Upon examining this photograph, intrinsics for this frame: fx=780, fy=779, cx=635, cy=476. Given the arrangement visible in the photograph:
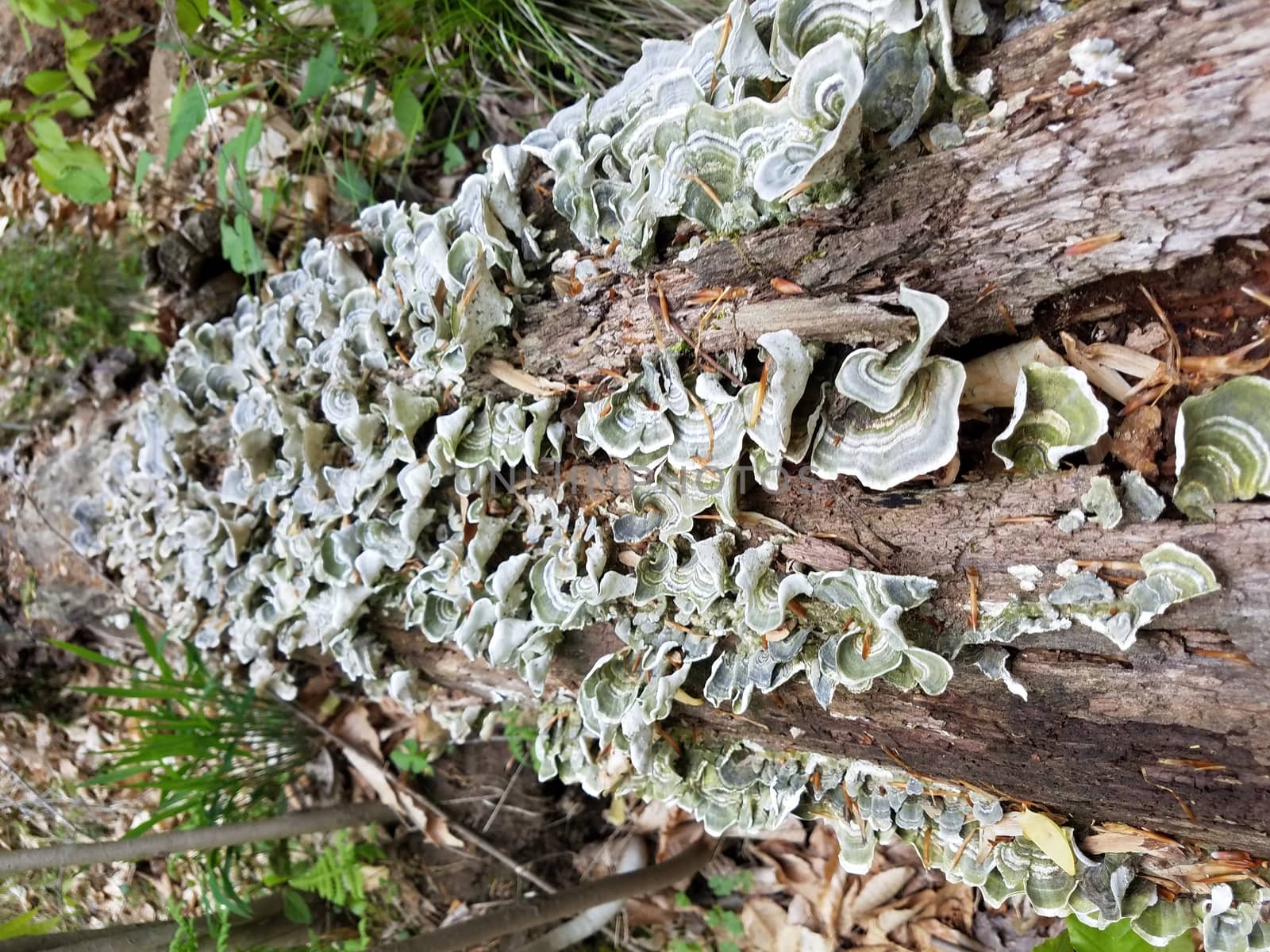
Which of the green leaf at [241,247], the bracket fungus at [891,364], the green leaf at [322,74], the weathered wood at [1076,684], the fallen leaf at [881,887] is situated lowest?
the fallen leaf at [881,887]

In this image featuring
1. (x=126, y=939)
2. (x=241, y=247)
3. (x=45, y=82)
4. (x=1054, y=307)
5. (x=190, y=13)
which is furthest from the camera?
(x=45, y=82)

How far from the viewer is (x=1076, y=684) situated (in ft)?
5.70

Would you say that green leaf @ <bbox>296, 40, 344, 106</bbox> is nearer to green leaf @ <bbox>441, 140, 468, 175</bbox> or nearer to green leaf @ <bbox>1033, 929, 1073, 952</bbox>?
green leaf @ <bbox>441, 140, 468, 175</bbox>

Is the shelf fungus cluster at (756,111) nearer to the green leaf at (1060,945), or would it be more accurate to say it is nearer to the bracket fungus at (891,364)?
the bracket fungus at (891,364)

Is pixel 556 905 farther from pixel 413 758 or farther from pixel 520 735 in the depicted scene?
pixel 413 758

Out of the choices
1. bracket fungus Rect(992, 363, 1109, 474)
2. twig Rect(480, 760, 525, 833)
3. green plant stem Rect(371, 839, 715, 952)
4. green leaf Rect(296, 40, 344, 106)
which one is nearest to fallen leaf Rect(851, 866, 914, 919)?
green plant stem Rect(371, 839, 715, 952)

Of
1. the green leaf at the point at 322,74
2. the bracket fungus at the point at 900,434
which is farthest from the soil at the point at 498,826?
the green leaf at the point at 322,74

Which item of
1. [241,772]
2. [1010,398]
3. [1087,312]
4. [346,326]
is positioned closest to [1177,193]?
[1087,312]

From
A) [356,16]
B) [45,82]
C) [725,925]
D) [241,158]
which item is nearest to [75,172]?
[45,82]

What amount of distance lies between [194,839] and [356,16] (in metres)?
3.39

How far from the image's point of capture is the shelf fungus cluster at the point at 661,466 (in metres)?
1.60

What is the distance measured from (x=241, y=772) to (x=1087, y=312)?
158 inches

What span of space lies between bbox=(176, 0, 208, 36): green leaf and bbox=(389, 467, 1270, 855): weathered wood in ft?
9.22

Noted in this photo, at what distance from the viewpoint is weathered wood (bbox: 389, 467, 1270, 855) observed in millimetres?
1537
